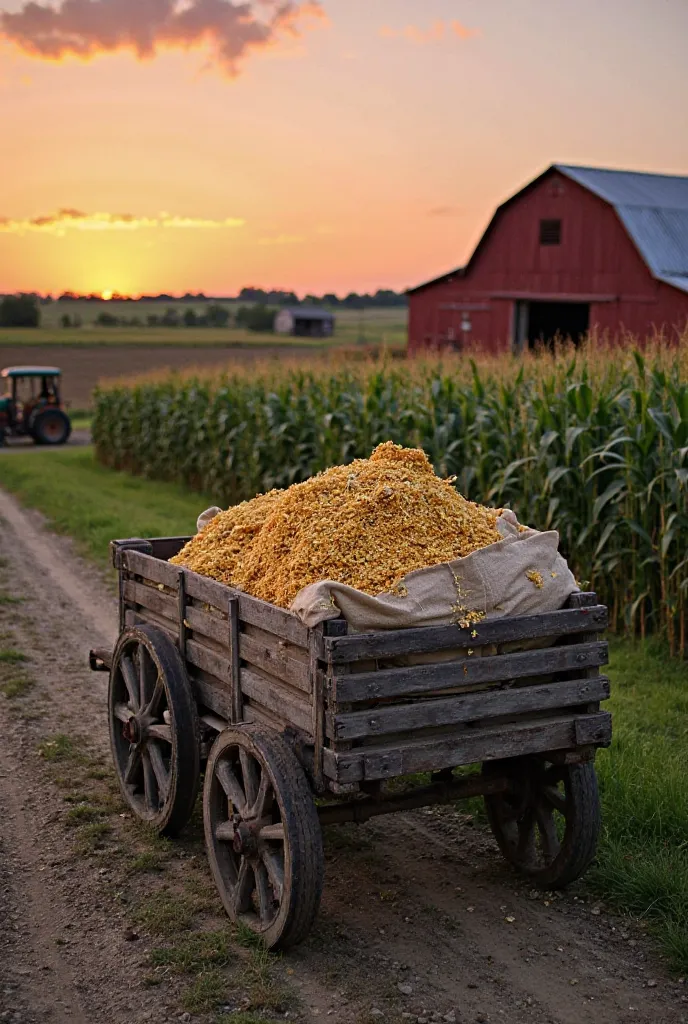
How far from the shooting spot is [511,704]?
4.25 m

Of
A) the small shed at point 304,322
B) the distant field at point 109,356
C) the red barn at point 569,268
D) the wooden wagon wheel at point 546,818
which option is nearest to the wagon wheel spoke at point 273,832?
the wooden wagon wheel at point 546,818

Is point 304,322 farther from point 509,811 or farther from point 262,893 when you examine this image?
point 262,893

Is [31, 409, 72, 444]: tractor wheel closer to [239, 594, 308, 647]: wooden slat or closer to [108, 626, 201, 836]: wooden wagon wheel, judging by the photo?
[108, 626, 201, 836]: wooden wagon wheel

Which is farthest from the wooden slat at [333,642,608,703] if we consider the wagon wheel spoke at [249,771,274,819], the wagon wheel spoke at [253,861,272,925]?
the wagon wheel spoke at [253,861,272,925]

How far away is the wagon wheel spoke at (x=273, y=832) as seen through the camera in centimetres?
412

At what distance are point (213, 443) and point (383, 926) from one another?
47.3 feet

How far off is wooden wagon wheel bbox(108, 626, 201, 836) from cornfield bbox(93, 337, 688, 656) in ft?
14.2

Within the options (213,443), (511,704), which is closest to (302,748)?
(511,704)

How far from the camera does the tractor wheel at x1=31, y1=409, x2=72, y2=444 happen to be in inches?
1167

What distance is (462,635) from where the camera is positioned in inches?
162

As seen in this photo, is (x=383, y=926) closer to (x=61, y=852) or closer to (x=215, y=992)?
(x=215, y=992)

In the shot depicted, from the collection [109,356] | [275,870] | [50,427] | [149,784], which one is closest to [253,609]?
[275,870]

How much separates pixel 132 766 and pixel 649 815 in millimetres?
2696

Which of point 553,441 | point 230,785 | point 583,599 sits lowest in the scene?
point 230,785
